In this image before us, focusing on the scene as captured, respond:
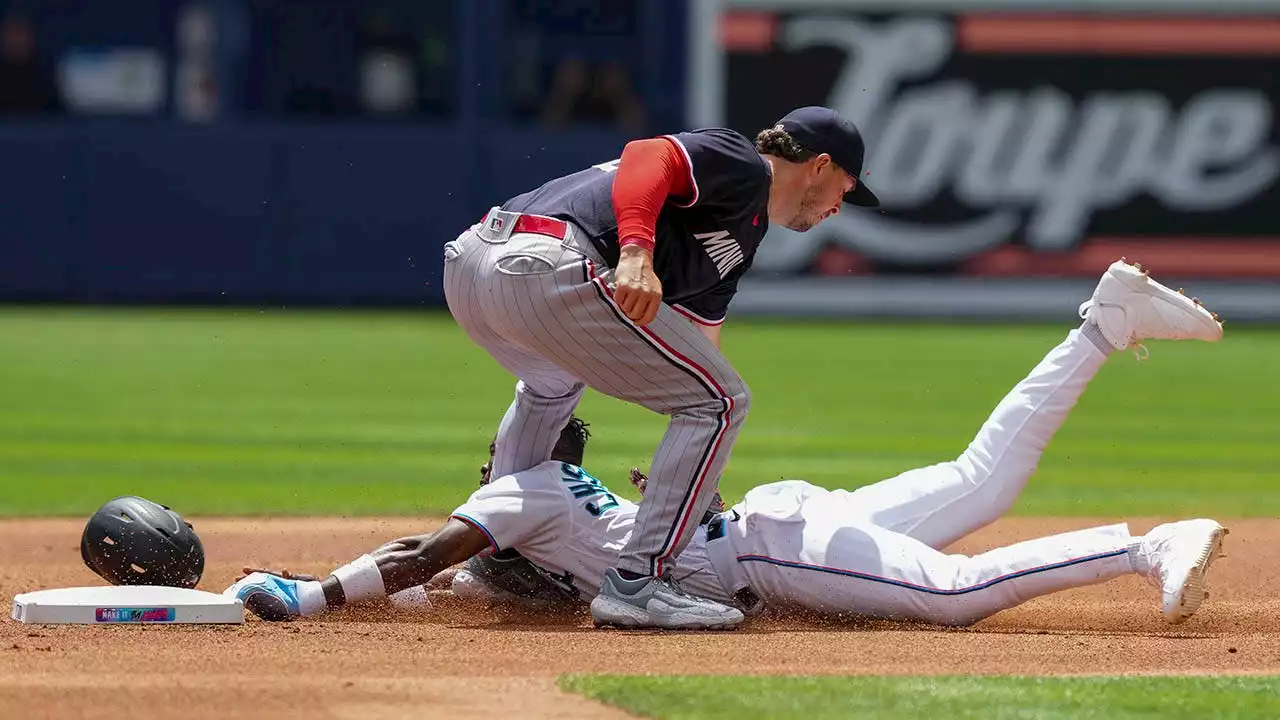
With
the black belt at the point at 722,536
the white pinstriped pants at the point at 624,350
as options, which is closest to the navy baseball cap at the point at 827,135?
the white pinstriped pants at the point at 624,350

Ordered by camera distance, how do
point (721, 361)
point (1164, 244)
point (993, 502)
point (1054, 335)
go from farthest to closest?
point (1164, 244), point (1054, 335), point (993, 502), point (721, 361)

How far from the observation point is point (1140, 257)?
19.4 meters

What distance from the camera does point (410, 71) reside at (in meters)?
19.8

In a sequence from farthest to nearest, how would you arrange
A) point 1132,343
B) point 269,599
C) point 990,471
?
point 1132,343, point 990,471, point 269,599

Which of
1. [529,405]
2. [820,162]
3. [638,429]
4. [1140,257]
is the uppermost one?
[820,162]

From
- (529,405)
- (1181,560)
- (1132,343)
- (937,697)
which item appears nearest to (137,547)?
(529,405)

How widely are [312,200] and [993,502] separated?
45.4ft

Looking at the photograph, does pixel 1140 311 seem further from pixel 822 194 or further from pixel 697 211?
pixel 697 211

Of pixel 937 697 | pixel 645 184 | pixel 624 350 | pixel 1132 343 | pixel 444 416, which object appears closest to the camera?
pixel 937 697

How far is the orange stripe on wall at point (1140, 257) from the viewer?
766 inches

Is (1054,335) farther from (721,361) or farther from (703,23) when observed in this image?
(721,361)

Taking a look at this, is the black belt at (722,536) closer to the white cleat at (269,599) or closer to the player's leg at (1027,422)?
the player's leg at (1027,422)

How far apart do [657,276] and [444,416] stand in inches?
255

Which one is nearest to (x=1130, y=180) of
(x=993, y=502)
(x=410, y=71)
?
(x=410, y=71)
